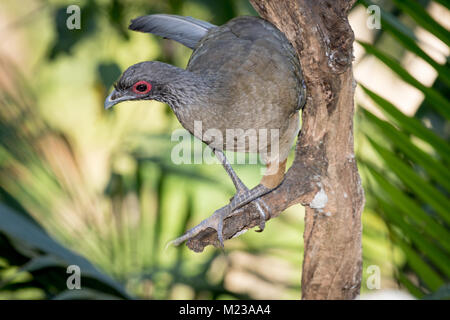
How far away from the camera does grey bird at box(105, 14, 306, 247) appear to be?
1578mm

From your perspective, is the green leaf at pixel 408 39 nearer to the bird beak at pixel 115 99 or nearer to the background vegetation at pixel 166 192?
the background vegetation at pixel 166 192

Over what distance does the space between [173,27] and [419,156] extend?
41.2 inches

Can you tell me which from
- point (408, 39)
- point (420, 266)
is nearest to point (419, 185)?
point (420, 266)

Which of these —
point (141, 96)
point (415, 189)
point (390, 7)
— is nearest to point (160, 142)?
point (141, 96)

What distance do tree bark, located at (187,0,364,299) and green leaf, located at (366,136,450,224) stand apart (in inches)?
8.4

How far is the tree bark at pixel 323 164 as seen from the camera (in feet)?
4.81

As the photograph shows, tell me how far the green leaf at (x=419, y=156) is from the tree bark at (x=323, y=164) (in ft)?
0.66

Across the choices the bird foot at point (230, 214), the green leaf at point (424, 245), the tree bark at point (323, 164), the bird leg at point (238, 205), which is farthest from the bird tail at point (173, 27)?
the green leaf at point (424, 245)

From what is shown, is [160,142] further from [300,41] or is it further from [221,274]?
[300,41]

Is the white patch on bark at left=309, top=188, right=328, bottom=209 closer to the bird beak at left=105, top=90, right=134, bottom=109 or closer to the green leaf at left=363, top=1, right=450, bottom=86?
the green leaf at left=363, top=1, right=450, bottom=86

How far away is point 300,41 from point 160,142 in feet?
4.74

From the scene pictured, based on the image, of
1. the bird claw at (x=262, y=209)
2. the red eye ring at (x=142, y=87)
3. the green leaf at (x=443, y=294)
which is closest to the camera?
the green leaf at (x=443, y=294)

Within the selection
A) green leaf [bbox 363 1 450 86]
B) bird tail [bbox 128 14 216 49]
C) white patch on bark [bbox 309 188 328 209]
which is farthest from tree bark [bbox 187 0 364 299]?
bird tail [bbox 128 14 216 49]

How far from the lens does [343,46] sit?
1.43 meters
